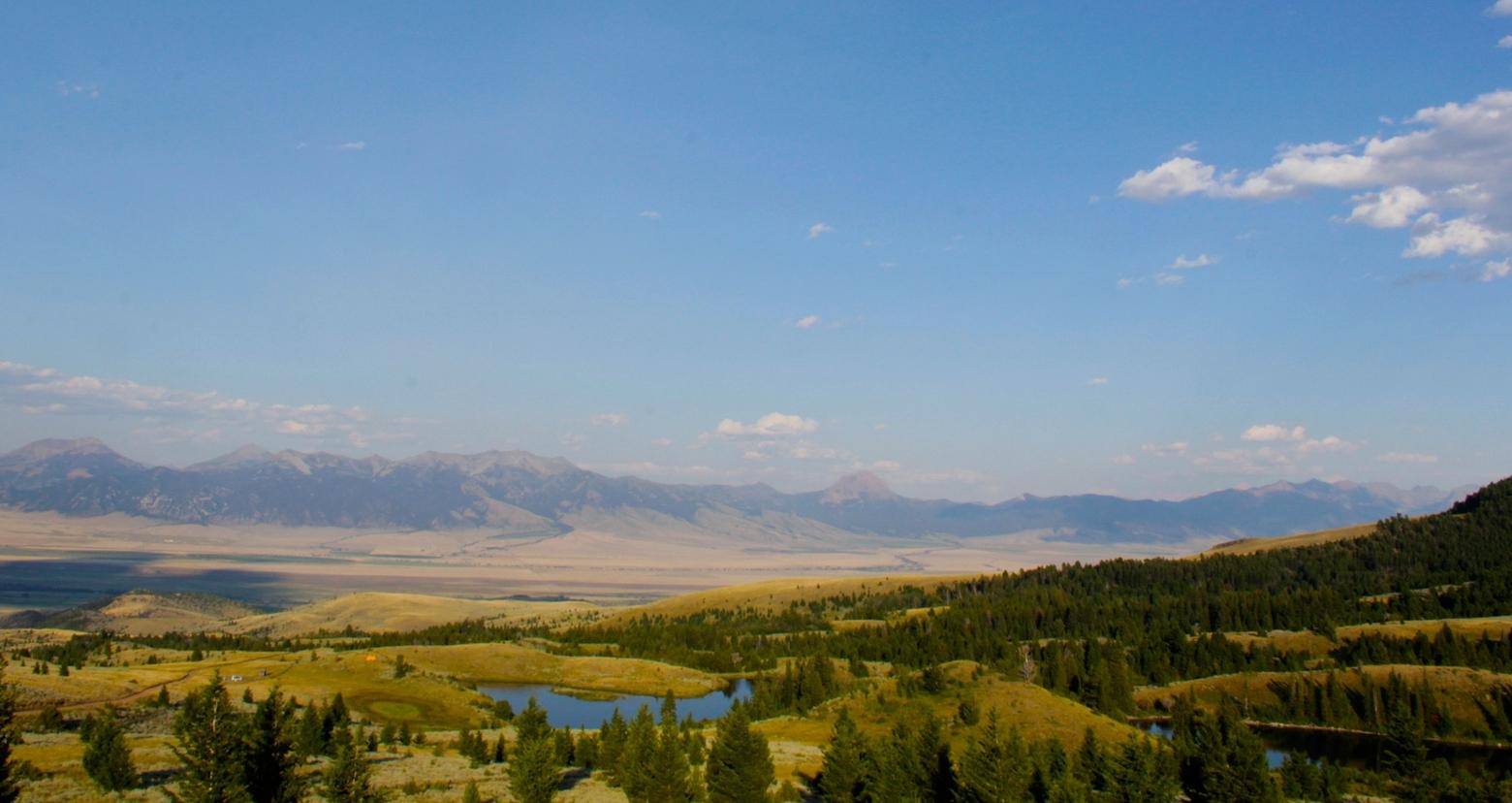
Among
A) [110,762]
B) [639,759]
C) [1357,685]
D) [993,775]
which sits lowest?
[1357,685]

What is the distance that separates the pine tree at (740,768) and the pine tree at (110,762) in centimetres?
3214

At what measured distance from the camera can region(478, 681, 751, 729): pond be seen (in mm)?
114000

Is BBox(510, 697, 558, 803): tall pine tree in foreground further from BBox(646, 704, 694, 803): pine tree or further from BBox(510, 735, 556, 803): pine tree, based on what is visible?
BBox(646, 704, 694, 803): pine tree

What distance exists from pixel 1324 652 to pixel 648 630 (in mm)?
124491

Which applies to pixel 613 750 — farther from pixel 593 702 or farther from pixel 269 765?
pixel 593 702

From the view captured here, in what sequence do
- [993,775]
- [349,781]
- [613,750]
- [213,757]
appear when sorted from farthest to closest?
[613,750]
[993,775]
[349,781]
[213,757]

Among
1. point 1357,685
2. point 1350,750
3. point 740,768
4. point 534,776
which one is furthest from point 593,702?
point 1357,685

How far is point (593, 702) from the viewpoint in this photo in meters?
128

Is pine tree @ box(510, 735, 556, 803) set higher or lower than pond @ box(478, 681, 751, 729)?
higher

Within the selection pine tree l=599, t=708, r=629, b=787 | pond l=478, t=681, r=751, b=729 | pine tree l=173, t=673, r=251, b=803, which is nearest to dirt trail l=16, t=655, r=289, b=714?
pine tree l=599, t=708, r=629, b=787

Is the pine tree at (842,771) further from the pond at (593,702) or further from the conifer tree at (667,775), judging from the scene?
the pond at (593,702)

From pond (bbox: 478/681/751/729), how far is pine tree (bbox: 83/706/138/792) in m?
59.0

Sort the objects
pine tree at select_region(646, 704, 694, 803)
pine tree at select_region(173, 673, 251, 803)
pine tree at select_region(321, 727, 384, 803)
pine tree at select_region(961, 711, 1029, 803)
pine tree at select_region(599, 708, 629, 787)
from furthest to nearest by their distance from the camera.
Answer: pine tree at select_region(599, 708, 629, 787)
pine tree at select_region(646, 704, 694, 803)
pine tree at select_region(961, 711, 1029, 803)
pine tree at select_region(321, 727, 384, 803)
pine tree at select_region(173, 673, 251, 803)

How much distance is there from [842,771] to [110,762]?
135 ft
